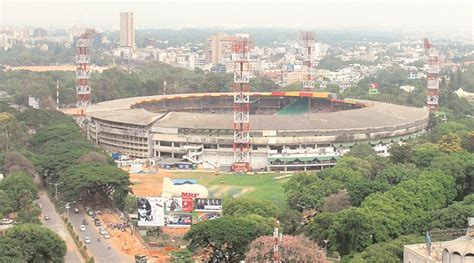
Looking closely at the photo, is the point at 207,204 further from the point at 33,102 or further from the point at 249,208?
the point at 33,102

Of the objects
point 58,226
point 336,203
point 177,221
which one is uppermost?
point 336,203

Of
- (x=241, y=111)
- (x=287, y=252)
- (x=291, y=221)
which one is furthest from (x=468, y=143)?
(x=287, y=252)

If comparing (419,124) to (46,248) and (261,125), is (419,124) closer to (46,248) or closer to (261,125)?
(261,125)

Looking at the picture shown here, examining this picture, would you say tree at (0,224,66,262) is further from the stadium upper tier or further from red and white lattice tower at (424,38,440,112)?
red and white lattice tower at (424,38,440,112)

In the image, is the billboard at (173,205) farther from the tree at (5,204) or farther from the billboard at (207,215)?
the tree at (5,204)

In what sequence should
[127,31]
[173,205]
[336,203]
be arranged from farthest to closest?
[127,31], [173,205], [336,203]

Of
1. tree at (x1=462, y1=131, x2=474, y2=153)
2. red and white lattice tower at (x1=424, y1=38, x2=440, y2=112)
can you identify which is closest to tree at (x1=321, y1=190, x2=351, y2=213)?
tree at (x1=462, y1=131, x2=474, y2=153)

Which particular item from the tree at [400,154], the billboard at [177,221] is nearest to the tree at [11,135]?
the billboard at [177,221]
